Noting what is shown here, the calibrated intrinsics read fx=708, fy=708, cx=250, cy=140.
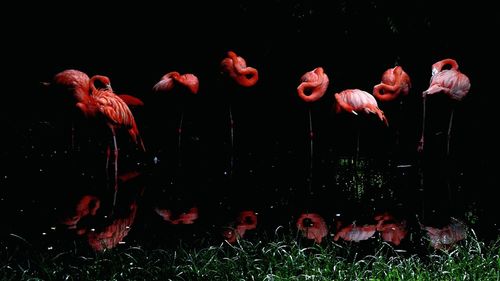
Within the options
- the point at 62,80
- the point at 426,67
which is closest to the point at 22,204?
the point at 62,80

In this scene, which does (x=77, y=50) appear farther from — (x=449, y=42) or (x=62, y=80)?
(x=449, y=42)

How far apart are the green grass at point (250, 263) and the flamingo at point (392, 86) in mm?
2892

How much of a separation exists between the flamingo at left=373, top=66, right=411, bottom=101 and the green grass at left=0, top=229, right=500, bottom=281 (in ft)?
9.49

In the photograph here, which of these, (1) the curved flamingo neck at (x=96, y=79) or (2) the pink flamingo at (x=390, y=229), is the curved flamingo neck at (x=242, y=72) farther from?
(2) the pink flamingo at (x=390, y=229)

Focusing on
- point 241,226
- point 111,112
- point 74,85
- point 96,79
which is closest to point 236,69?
point 96,79

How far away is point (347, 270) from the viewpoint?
110 inches

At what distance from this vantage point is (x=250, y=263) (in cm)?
284

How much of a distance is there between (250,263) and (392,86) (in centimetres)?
340

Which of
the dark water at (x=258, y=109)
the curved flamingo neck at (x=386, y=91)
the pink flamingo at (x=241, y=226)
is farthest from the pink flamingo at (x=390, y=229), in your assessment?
the curved flamingo neck at (x=386, y=91)

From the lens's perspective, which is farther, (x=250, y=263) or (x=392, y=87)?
(x=392, y=87)

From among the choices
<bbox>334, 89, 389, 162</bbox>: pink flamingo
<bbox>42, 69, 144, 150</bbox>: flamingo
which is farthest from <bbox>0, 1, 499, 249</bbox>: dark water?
<bbox>42, 69, 144, 150</bbox>: flamingo

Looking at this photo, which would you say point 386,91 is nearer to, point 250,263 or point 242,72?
point 242,72

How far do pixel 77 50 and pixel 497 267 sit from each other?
556 cm

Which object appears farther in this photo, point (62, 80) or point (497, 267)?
point (62, 80)
